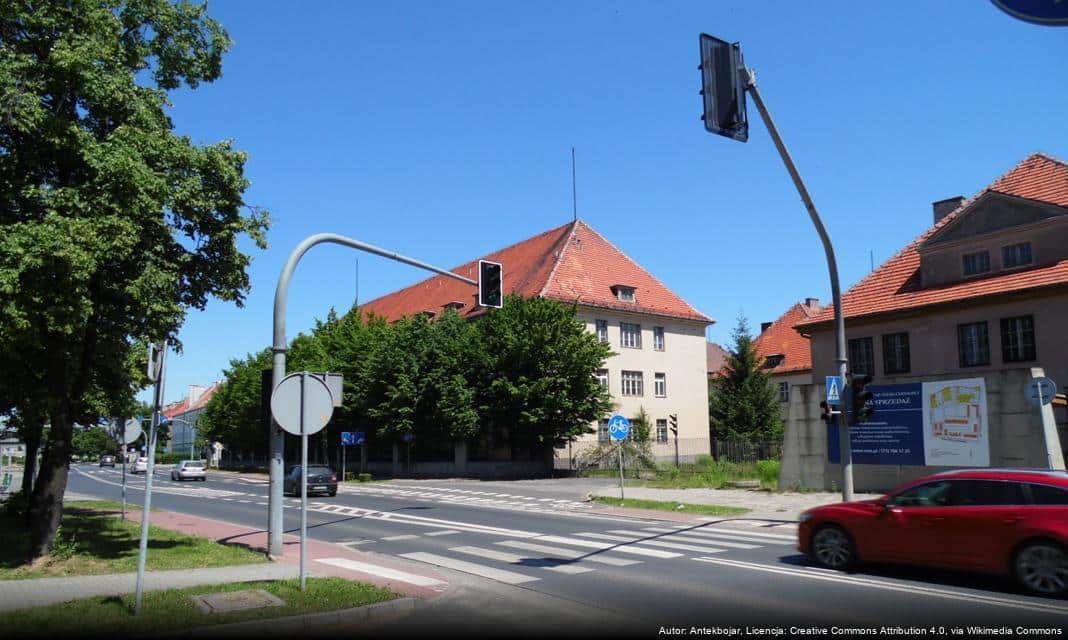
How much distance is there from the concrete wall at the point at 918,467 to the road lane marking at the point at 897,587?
37.3 feet

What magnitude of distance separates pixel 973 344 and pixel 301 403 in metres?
27.2

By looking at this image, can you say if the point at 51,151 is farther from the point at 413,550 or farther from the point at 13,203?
the point at 413,550

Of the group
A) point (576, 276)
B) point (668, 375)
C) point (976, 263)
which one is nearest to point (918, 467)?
point (976, 263)

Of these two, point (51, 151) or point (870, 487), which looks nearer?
point (51, 151)

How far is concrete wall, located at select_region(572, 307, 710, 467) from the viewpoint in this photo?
161ft

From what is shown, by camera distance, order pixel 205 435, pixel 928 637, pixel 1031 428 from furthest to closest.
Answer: pixel 205 435, pixel 1031 428, pixel 928 637

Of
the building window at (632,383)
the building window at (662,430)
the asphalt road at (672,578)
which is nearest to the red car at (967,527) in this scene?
the asphalt road at (672,578)

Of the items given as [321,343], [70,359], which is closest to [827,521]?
[70,359]

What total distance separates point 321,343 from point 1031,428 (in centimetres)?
A: 4694

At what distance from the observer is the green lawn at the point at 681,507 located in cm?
2084

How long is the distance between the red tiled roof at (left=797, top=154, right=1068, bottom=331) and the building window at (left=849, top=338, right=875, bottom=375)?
1.23 meters

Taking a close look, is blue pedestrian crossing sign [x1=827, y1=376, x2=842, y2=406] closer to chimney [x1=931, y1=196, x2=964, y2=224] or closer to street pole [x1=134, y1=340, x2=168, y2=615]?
street pole [x1=134, y1=340, x2=168, y2=615]

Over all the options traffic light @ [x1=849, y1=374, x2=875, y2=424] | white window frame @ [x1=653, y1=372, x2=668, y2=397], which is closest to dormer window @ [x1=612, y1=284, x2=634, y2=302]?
white window frame @ [x1=653, y1=372, x2=668, y2=397]

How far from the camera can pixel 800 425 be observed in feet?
82.8
